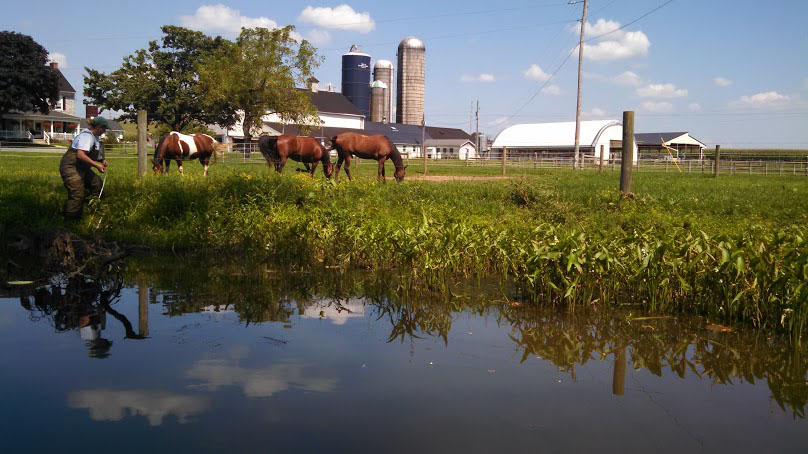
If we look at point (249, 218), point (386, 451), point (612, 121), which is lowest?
point (386, 451)

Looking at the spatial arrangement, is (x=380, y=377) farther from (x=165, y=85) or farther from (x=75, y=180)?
(x=165, y=85)

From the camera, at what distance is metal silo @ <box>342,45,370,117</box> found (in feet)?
282

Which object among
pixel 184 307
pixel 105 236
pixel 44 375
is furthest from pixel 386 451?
pixel 105 236

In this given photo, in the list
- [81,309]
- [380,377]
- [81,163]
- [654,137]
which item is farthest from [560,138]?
[380,377]

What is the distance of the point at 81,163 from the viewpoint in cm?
983

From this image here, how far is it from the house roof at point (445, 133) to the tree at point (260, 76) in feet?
150

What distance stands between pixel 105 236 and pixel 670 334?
7.57 meters

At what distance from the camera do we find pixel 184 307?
6277mm

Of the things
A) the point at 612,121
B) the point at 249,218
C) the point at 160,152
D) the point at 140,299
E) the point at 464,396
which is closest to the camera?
the point at 464,396

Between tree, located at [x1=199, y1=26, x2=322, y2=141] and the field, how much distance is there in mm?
28727

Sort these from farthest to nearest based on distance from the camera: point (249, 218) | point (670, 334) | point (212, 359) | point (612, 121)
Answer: point (612, 121), point (249, 218), point (670, 334), point (212, 359)

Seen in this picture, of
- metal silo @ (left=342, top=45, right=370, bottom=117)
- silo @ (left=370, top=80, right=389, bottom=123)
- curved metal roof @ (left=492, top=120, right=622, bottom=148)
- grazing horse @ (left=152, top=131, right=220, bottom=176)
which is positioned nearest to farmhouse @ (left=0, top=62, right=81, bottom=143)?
metal silo @ (left=342, top=45, right=370, bottom=117)

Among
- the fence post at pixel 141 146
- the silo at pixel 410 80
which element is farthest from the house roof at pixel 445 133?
the fence post at pixel 141 146

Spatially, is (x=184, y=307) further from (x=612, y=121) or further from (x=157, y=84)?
(x=612, y=121)
